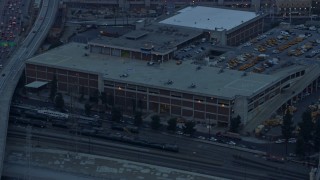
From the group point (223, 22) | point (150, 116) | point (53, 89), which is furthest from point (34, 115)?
point (223, 22)

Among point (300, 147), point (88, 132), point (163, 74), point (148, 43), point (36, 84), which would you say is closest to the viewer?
point (300, 147)

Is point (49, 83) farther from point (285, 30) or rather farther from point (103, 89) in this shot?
point (285, 30)

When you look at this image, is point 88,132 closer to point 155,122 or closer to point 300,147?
point 155,122

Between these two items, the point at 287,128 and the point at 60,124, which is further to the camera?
the point at 60,124

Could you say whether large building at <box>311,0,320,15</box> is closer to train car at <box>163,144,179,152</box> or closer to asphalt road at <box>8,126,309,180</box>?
asphalt road at <box>8,126,309,180</box>

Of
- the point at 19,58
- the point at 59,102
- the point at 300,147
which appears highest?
the point at 19,58

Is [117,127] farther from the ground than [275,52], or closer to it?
closer to it

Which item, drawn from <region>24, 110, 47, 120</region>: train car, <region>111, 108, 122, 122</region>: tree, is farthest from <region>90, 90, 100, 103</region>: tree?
<region>24, 110, 47, 120</region>: train car

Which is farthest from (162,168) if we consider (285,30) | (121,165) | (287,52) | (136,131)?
(285,30)
